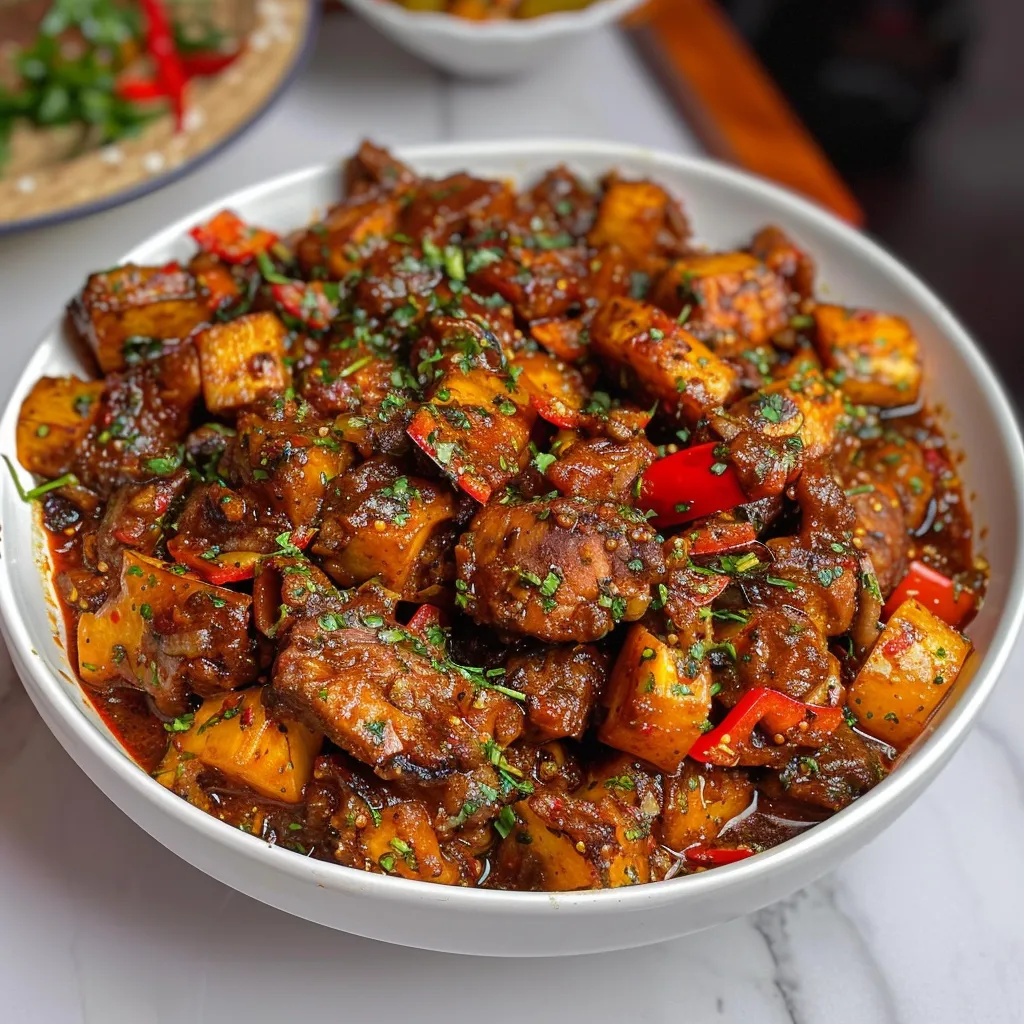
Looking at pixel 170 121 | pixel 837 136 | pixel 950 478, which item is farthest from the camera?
pixel 837 136

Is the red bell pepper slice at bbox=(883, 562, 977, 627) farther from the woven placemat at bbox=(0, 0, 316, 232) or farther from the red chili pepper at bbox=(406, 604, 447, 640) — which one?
the woven placemat at bbox=(0, 0, 316, 232)

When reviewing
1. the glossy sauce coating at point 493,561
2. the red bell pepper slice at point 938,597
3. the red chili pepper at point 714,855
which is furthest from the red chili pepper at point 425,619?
the red bell pepper slice at point 938,597

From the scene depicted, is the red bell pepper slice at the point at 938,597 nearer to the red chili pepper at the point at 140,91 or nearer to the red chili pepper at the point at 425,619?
the red chili pepper at the point at 425,619

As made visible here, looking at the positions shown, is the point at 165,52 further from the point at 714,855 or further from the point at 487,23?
the point at 714,855

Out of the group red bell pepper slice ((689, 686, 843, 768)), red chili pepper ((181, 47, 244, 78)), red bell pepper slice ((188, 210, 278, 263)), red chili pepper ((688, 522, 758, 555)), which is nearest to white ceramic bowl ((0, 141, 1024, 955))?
red bell pepper slice ((188, 210, 278, 263))

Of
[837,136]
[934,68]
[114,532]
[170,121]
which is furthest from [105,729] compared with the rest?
[934,68]

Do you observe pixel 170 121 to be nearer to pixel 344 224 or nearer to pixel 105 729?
pixel 344 224
